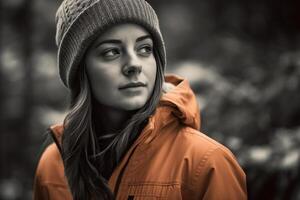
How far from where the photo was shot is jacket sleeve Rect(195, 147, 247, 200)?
89.4 inches

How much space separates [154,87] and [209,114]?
5.21 ft

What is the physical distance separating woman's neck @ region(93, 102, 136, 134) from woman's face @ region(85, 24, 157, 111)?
10 centimetres

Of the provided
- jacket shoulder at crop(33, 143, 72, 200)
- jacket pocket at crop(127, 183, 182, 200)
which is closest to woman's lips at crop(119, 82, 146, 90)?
jacket pocket at crop(127, 183, 182, 200)

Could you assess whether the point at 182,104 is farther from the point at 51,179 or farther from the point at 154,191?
the point at 51,179

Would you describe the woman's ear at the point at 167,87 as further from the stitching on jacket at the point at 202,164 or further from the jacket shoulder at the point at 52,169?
the jacket shoulder at the point at 52,169

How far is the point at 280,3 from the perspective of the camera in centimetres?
402

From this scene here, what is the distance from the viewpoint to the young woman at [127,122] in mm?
2332

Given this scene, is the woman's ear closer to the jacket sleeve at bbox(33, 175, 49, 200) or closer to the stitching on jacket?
the stitching on jacket

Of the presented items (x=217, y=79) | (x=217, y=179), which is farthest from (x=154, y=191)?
(x=217, y=79)

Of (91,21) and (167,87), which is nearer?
(91,21)

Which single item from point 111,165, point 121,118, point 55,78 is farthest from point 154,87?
point 55,78

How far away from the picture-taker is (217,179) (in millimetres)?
2275

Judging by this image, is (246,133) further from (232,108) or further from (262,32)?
(262,32)

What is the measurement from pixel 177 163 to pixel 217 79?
187cm
